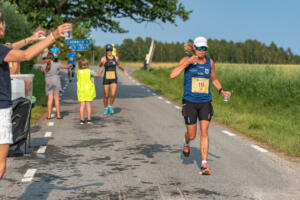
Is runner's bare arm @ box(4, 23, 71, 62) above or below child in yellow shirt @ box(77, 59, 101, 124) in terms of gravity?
above

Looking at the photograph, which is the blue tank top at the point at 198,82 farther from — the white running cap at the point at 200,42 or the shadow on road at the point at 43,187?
the shadow on road at the point at 43,187

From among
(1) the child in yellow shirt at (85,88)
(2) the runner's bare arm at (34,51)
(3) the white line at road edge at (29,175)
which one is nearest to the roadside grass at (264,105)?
(1) the child in yellow shirt at (85,88)

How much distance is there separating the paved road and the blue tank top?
3.63 ft

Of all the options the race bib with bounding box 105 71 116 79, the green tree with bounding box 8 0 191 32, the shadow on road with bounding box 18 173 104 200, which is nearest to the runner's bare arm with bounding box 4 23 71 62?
the shadow on road with bounding box 18 173 104 200

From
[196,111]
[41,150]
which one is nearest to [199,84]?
[196,111]

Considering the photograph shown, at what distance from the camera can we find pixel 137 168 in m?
7.48

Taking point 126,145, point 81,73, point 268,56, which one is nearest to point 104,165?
point 126,145

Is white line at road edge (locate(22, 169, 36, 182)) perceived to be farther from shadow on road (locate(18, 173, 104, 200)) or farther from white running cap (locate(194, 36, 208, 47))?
white running cap (locate(194, 36, 208, 47))

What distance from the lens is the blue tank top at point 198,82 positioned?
729 cm

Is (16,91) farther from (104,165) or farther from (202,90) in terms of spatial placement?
(202,90)

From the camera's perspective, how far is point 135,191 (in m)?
6.11

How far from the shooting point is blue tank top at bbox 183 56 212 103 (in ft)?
23.9

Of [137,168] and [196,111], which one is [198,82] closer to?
[196,111]

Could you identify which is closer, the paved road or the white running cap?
the paved road
